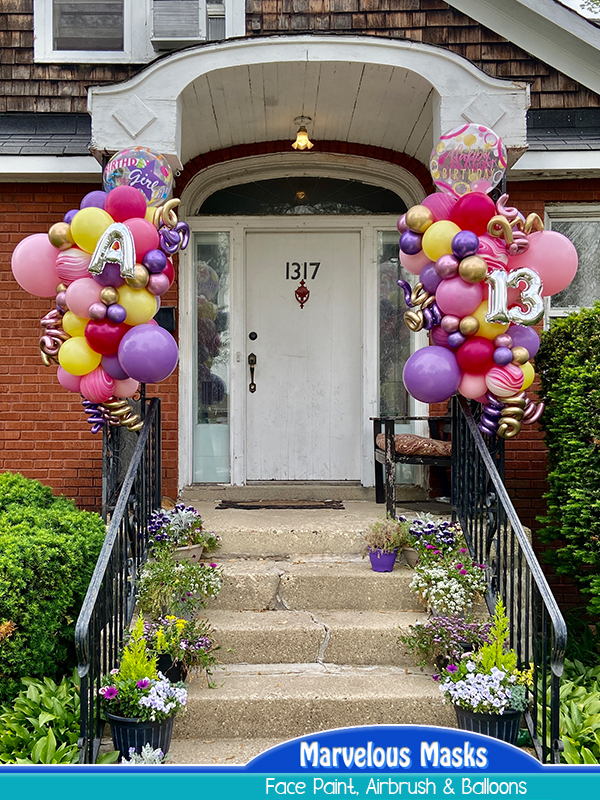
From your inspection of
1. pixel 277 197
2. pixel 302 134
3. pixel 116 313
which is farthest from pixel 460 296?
pixel 277 197

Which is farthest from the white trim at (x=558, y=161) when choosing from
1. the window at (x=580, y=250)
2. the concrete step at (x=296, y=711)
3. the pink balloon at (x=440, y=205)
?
the concrete step at (x=296, y=711)

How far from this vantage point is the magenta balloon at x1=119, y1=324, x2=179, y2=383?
384cm

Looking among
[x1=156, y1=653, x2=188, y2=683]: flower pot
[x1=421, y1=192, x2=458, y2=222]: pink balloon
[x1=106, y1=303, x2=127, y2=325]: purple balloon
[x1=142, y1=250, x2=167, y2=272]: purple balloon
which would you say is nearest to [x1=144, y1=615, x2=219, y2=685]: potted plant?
[x1=156, y1=653, x2=188, y2=683]: flower pot

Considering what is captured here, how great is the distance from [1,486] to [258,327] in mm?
2420

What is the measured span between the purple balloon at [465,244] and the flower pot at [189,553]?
7.32ft

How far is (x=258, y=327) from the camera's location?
626 cm

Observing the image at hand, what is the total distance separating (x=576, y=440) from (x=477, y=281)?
46.3 inches

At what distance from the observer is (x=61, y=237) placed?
13.1 ft

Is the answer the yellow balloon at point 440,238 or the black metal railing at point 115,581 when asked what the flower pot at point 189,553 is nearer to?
the black metal railing at point 115,581

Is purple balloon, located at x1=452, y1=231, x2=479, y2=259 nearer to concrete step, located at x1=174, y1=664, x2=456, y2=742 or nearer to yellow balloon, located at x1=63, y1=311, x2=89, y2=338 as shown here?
yellow balloon, located at x1=63, y1=311, x2=89, y2=338

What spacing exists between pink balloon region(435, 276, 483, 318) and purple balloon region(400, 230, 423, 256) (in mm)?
267

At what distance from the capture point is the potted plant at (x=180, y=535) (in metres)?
4.34
